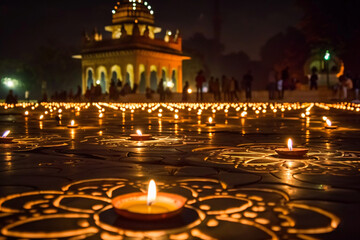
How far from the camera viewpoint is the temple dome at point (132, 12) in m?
52.9

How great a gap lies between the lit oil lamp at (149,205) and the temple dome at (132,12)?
168 ft

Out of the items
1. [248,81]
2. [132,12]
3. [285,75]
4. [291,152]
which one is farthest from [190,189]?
[132,12]

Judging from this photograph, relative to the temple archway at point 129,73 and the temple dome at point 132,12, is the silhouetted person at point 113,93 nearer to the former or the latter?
the temple archway at point 129,73

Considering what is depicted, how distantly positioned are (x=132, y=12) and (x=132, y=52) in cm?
868

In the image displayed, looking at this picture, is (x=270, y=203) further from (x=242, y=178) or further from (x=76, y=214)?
(x=76, y=214)

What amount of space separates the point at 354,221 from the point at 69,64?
6177cm

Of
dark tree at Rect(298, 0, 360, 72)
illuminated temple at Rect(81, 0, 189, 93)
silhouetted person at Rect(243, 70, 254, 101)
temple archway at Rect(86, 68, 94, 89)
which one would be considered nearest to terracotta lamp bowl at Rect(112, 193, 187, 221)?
silhouetted person at Rect(243, 70, 254, 101)

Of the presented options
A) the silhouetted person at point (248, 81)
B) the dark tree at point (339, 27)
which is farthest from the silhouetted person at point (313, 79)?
the dark tree at point (339, 27)

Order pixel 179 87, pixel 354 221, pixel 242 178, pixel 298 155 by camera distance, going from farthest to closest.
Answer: pixel 179 87 < pixel 298 155 < pixel 242 178 < pixel 354 221

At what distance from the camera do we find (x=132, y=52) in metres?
46.5

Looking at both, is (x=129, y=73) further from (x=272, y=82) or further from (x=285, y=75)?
(x=285, y=75)

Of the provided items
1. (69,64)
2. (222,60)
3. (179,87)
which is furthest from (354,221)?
(222,60)

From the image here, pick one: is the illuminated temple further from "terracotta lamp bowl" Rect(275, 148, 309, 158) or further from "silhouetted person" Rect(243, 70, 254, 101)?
"terracotta lamp bowl" Rect(275, 148, 309, 158)

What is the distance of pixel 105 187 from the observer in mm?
3262
